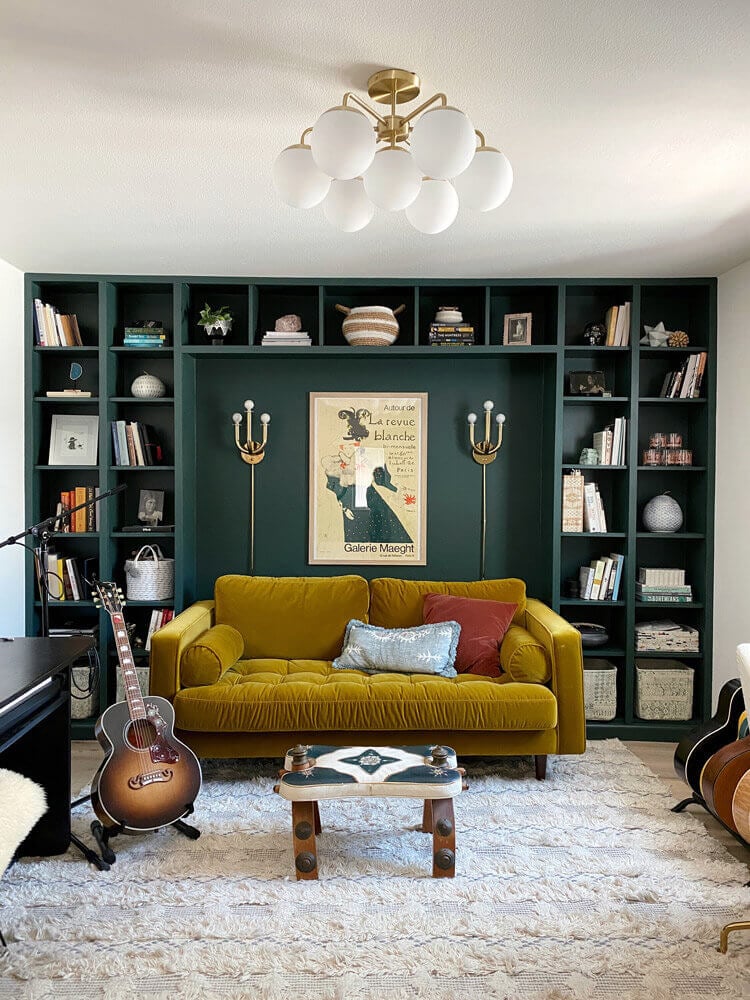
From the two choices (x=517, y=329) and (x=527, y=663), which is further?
(x=517, y=329)

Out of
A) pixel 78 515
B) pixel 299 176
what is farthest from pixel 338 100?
pixel 78 515

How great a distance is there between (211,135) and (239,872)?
8.46 feet

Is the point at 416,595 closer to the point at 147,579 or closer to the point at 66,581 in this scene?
A: the point at 147,579

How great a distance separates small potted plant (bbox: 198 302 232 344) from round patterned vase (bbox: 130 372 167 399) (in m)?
0.41

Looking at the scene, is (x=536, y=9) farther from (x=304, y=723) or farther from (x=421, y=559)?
(x=421, y=559)

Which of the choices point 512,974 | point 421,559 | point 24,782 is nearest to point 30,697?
point 24,782

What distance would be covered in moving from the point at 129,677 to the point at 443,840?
1.38 metres

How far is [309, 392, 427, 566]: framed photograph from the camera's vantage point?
16.0 feet

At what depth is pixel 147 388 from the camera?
15.3 ft

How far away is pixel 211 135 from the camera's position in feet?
8.66

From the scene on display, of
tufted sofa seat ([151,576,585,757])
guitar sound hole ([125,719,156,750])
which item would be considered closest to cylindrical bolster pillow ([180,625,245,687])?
tufted sofa seat ([151,576,585,757])

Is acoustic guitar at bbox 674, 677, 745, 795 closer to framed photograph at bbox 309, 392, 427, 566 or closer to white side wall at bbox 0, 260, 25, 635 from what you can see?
framed photograph at bbox 309, 392, 427, 566

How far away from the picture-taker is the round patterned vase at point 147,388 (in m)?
4.66

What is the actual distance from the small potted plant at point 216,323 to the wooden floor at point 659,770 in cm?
238
